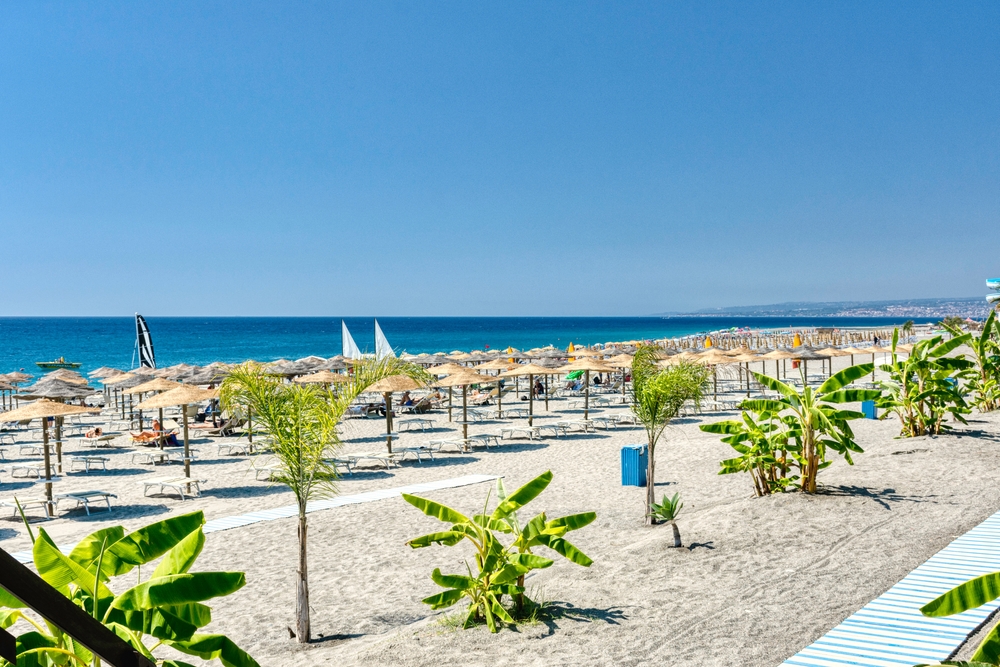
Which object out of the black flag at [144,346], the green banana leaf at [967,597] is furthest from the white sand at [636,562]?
the black flag at [144,346]

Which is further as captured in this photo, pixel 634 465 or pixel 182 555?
pixel 634 465

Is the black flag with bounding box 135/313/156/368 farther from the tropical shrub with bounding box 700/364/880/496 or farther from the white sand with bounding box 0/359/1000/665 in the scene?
the tropical shrub with bounding box 700/364/880/496

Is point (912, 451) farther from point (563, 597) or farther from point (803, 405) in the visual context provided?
point (563, 597)

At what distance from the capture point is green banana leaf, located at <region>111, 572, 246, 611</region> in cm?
273

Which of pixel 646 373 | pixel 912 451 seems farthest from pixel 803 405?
pixel 912 451

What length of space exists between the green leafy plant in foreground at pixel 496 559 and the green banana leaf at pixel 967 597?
3122 mm

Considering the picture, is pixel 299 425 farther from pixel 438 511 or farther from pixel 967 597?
pixel 967 597

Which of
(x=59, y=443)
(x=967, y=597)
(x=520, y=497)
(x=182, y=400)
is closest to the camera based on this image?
(x=967, y=597)

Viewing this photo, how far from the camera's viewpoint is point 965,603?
2.85 metres

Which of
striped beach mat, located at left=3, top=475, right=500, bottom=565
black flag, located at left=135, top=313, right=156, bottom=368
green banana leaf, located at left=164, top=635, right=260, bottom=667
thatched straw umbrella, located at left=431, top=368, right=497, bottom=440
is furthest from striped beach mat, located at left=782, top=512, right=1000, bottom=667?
black flag, located at left=135, top=313, right=156, bottom=368

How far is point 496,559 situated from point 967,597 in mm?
3581

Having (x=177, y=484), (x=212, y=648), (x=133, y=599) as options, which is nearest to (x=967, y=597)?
(x=212, y=648)

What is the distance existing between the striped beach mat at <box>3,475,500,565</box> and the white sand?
0.33 meters

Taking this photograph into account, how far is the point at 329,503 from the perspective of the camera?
11523 millimetres
